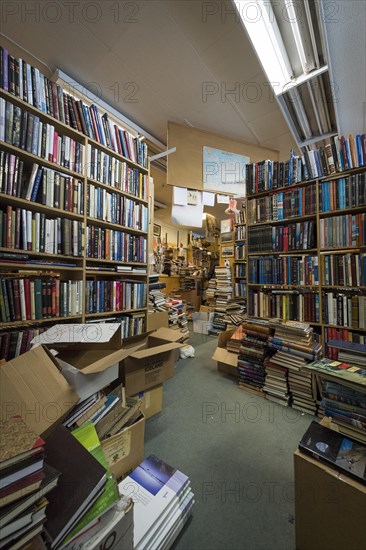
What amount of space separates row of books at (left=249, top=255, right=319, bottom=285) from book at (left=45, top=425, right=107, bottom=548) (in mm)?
1927

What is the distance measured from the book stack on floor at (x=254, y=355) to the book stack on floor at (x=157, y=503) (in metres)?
1.21

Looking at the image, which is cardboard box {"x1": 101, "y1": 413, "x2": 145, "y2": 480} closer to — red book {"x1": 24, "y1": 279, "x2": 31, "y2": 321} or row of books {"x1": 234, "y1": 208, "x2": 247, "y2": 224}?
red book {"x1": 24, "y1": 279, "x2": 31, "y2": 321}

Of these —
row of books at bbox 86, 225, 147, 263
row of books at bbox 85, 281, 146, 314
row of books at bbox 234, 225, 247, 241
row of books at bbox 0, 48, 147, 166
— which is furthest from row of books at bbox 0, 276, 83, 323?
row of books at bbox 234, 225, 247, 241

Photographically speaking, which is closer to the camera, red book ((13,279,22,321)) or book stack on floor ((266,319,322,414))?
red book ((13,279,22,321))

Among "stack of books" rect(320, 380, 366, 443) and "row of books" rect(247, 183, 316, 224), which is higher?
"row of books" rect(247, 183, 316, 224)

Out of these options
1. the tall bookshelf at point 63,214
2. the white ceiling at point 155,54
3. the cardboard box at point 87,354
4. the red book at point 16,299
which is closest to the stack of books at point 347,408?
the cardboard box at point 87,354

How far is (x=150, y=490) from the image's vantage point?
93 centimetres

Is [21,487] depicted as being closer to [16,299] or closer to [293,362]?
[16,299]

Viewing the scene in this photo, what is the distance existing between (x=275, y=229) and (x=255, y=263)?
39 centimetres

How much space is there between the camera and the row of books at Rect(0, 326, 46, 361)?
131 centimetres

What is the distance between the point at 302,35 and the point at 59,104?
70.5 inches

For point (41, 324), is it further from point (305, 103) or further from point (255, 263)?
point (305, 103)

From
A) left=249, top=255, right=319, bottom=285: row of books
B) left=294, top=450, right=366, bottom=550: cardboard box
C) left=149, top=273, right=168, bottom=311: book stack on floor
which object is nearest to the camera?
left=294, top=450, right=366, bottom=550: cardboard box

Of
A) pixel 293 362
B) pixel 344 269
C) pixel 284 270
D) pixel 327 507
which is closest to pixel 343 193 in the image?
pixel 344 269
